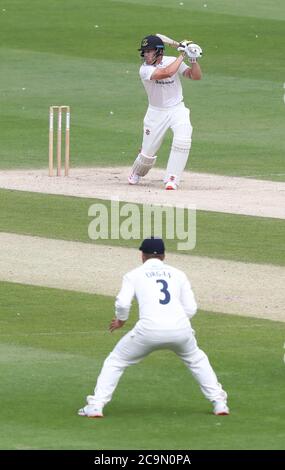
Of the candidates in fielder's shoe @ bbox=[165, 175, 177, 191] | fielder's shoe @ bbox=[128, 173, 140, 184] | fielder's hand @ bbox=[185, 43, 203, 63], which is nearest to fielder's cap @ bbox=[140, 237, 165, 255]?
fielder's hand @ bbox=[185, 43, 203, 63]

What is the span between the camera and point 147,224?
871 inches

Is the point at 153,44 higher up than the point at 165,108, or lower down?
higher up

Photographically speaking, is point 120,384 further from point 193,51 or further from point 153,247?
point 193,51

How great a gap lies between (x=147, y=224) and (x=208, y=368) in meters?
9.03

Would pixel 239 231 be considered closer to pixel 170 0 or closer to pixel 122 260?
pixel 122 260

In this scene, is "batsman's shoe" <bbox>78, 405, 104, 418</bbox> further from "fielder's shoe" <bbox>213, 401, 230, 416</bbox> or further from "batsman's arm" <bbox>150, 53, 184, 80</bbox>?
"batsman's arm" <bbox>150, 53, 184, 80</bbox>

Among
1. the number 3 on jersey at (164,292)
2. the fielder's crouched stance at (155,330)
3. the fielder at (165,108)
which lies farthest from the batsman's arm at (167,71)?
the number 3 on jersey at (164,292)

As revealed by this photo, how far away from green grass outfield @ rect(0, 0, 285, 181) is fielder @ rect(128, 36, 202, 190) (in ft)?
5.78

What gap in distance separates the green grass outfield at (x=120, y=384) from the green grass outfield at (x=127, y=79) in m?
9.83

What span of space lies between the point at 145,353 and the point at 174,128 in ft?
41.2

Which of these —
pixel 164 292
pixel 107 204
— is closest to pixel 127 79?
pixel 107 204

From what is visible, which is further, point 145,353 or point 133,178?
point 133,178

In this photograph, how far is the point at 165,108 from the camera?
2547cm

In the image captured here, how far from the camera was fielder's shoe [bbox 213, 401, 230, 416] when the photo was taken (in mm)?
13281
